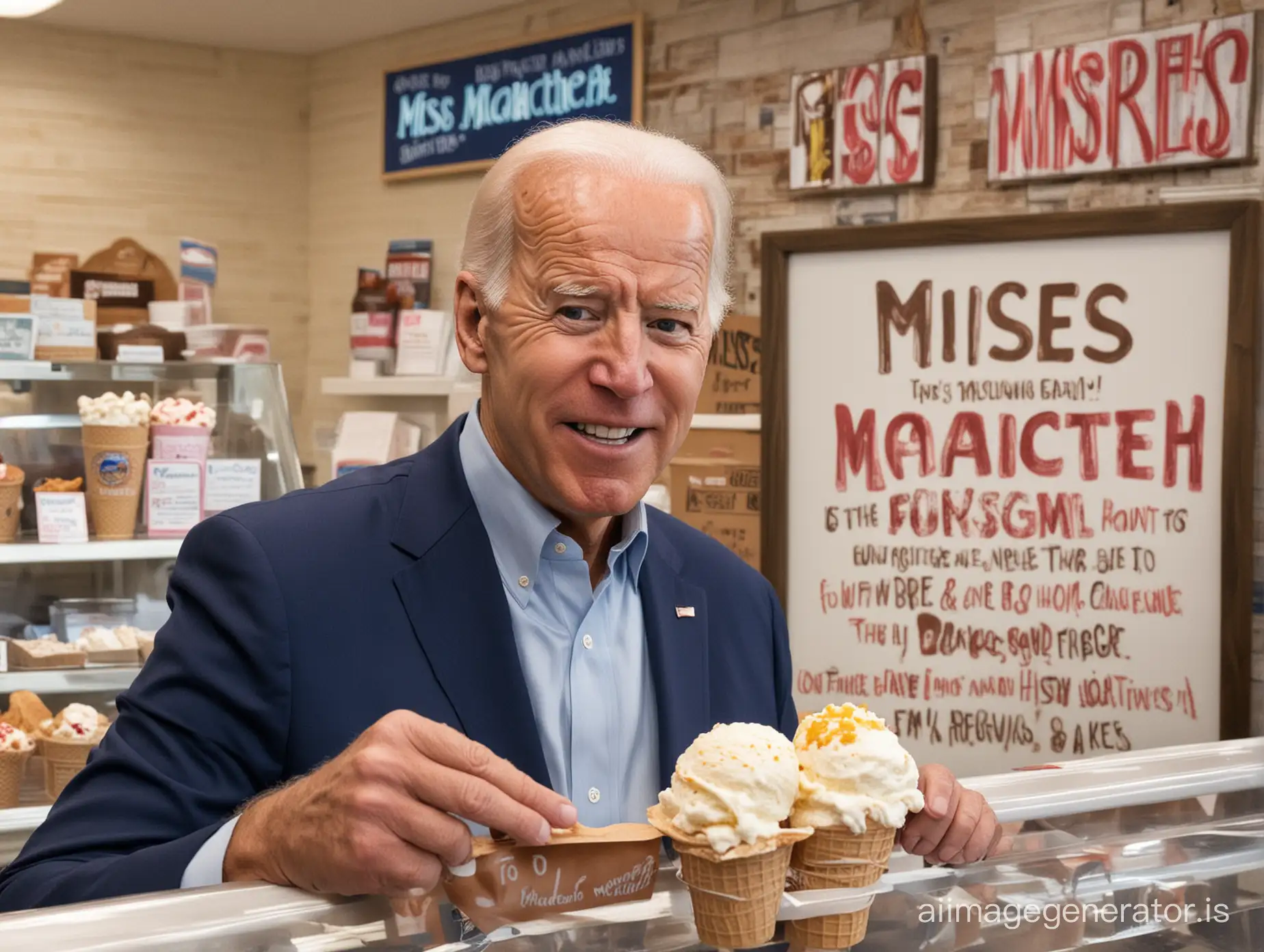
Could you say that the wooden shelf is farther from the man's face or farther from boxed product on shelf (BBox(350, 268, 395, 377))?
boxed product on shelf (BBox(350, 268, 395, 377))

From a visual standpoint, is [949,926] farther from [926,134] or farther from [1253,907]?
[926,134]

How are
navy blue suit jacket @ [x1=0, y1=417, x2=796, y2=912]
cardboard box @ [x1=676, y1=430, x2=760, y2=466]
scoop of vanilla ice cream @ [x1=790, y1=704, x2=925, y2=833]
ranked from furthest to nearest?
cardboard box @ [x1=676, y1=430, x2=760, y2=466]
navy blue suit jacket @ [x1=0, y1=417, x2=796, y2=912]
scoop of vanilla ice cream @ [x1=790, y1=704, x2=925, y2=833]

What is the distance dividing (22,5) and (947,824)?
3.81 m

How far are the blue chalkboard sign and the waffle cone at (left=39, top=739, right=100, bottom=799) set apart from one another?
2745 mm

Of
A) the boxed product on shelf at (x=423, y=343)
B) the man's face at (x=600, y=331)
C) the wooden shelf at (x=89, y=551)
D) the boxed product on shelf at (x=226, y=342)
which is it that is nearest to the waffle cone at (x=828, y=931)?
the man's face at (x=600, y=331)

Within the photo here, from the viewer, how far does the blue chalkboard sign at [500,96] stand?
5.23 metres

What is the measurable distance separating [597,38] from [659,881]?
15.4 feet

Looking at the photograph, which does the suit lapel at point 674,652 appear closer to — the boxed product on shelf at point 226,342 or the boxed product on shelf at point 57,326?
the boxed product on shelf at point 57,326

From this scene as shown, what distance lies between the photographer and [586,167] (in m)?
1.46

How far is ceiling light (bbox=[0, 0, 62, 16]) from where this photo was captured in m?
3.92

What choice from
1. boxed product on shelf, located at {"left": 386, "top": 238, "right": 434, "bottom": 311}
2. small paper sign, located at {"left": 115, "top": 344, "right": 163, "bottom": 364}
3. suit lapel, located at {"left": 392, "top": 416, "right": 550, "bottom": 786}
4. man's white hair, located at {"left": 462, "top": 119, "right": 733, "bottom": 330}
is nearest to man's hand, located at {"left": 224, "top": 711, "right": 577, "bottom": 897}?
suit lapel, located at {"left": 392, "top": 416, "right": 550, "bottom": 786}

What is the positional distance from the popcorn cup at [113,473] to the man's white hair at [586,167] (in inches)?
85.3

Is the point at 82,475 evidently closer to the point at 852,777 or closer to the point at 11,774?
the point at 11,774

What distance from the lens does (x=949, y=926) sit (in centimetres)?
114
